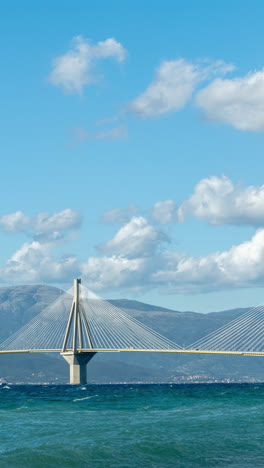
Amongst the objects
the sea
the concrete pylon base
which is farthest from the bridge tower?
the sea

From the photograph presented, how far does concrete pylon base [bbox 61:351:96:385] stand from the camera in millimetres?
153500

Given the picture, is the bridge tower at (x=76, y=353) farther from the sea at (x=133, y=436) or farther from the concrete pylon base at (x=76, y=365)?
the sea at (x=133, y=436)

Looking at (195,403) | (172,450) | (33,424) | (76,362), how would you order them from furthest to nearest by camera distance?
(76,362) < (195,403) < (33,424) < (172,450)

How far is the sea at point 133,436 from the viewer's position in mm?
43312

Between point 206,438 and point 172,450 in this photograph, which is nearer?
point 172,450

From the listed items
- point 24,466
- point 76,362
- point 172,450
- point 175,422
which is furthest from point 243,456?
point 76,362

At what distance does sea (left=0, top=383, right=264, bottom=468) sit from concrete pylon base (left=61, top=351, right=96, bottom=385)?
73383 mm

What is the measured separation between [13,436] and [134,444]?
413 inches

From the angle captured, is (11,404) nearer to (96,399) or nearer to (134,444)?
(96,399)

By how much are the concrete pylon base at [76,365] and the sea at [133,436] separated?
73.4 m

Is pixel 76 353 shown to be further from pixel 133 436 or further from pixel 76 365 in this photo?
pixel 133 436

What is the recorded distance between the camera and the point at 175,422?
6134cm

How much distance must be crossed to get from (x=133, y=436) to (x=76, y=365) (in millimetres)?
103740

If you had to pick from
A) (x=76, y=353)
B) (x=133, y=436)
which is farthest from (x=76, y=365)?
(x=133, y=436)
